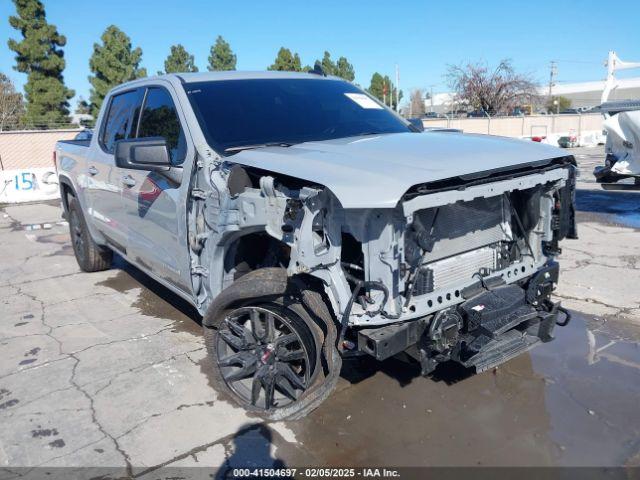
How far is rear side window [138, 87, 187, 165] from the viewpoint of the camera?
377 centimetres

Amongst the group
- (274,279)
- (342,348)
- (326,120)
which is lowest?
(342,348)

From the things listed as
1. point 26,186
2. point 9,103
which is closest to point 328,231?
point 26,186

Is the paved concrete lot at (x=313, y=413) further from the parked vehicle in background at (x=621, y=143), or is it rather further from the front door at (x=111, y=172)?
the parked vehicle in background at (x=621, y=143)

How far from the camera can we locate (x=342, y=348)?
288 centimetres

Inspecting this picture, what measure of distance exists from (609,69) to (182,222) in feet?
48.9

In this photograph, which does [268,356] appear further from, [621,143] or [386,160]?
[621,143]

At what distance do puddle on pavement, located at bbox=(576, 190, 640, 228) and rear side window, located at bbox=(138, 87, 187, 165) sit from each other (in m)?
7.17

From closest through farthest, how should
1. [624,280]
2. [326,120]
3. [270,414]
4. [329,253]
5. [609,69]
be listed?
[329,253]
[270,414]
[326,120]
[624,280]
[609,69]

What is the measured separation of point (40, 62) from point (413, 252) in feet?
96.6

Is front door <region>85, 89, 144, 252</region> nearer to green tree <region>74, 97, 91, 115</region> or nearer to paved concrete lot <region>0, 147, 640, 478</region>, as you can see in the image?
paved concrete lot <region>0, 147, 640, 478</region>

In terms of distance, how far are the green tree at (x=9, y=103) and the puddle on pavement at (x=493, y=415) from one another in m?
33.7

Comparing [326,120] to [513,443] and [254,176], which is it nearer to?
[254,176]

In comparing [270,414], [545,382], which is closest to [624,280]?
[545,382]

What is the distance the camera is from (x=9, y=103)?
106 feet
